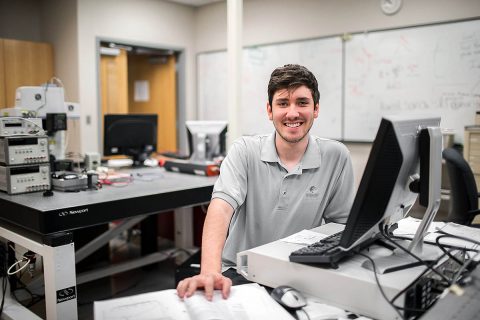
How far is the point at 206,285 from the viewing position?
3.49 ft

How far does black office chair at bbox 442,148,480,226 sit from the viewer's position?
2.53 m

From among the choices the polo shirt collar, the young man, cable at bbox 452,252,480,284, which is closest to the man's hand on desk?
the young man

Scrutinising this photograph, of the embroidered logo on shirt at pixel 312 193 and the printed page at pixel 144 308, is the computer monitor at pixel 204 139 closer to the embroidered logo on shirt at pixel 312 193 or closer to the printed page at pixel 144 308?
the embroidered logo on shirt at pixel 312 193

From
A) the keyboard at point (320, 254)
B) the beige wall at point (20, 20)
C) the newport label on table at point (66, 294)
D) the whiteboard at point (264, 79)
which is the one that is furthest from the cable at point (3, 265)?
the beige wall at point (20, 20)

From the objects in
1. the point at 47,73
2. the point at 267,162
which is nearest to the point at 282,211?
the point at 267,162

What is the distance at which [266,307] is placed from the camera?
1.01 m

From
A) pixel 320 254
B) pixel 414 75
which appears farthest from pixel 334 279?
Answer: pixel 414 75

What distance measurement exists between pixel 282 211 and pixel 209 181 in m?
1.28

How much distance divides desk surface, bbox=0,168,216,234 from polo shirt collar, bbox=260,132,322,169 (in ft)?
3.08

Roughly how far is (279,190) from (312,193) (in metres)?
0.12

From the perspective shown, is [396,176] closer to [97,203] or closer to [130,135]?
[97,203]

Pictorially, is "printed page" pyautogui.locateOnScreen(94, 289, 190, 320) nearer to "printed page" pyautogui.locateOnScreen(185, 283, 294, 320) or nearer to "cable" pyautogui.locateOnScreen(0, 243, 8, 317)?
"printed page" pyautogui.locateOnScreen(185, 283, 294, 320)

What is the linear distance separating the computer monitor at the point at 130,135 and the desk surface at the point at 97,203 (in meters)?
0.65

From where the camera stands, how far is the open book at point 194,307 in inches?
37.8
